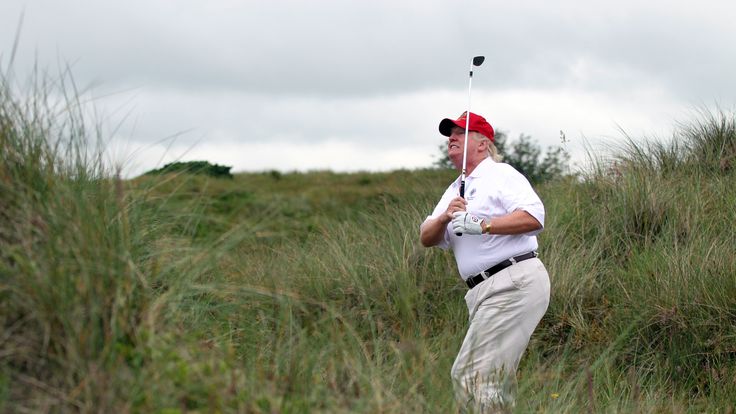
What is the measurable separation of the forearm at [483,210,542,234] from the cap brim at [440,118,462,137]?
3.77 ft

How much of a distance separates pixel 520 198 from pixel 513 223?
25cm

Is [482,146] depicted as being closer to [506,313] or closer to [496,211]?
[496,211]

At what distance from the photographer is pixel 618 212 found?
470 inches

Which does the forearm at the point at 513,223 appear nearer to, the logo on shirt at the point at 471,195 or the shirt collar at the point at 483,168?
the logo on shirt at the point at 471,195

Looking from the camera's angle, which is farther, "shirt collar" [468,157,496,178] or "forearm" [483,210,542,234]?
"shirt collar" [468,157,496,178]

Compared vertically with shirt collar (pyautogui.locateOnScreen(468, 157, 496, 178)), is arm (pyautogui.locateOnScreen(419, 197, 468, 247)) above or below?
below

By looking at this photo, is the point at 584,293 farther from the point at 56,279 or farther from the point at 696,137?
the point at 56,279

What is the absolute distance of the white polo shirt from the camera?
7.14 metres

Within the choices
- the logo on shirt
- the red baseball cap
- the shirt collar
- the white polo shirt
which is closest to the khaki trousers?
the white polo shirt

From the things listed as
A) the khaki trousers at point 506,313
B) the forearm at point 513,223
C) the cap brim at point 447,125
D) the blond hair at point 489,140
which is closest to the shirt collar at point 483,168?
the blond hair at point 489,140

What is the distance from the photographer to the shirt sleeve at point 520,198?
703 cm

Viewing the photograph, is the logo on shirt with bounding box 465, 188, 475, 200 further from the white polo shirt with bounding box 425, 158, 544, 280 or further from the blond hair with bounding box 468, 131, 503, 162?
the blond hair with bounding box 468, 131, 503, 162

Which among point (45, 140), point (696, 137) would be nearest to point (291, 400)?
point (45, 140)

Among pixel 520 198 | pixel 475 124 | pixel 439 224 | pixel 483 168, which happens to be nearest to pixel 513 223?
pixel 520 198
